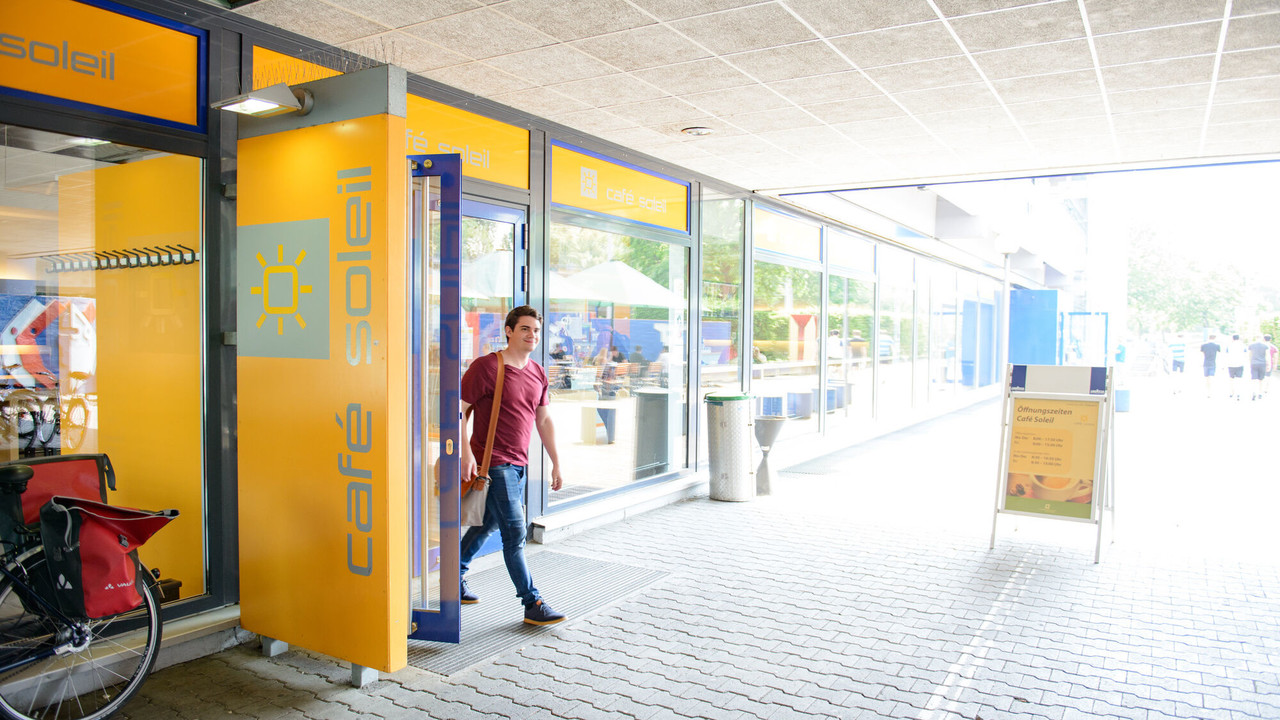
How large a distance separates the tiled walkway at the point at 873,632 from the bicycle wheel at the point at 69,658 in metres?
0.17

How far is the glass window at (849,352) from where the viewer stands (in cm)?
1166

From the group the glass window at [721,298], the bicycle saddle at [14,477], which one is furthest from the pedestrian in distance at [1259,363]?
the bicycle saddle at [14,477]

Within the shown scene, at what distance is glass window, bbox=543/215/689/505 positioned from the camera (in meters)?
6.37

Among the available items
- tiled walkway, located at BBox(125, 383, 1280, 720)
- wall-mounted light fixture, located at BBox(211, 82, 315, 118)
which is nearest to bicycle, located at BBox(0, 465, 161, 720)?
tiled walkway, located at BBox(125, 383, 1280, 720)

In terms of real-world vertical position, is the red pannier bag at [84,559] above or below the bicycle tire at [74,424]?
below

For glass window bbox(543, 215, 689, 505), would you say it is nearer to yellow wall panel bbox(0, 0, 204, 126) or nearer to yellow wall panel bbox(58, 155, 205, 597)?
yellow wall panel bbox(58, 155, 205, 597)

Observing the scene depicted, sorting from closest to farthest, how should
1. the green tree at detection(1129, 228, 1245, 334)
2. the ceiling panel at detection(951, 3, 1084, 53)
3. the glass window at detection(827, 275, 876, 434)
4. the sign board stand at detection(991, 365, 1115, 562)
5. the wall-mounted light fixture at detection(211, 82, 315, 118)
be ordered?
1. the wall-mounted light fixture at detection(211, 82, 315, 118)
2. the ceiling panel at detection(951, 3, 1084, 53)
3. the sign board stand at detection(991, 365, 1115, 562)
4. the glass window at detection(827, 275, 876, 434)
5. the green tree at detection(1129, 228, 1245, 334)

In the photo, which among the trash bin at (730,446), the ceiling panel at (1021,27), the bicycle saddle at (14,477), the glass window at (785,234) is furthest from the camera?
the glass window at (785,234)

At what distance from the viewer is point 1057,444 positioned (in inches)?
240

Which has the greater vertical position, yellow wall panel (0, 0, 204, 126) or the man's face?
yellow wall panel (0, 0, 204, 126)

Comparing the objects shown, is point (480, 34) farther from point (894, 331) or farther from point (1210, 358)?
point (1210, 358)

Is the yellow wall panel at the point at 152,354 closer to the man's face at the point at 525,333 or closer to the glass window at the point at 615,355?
the man's face at the point at 525,333

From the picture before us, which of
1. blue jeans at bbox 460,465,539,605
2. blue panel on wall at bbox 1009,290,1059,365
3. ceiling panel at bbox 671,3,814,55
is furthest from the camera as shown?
blue panel on wall at bbox 1009,290,1059,365

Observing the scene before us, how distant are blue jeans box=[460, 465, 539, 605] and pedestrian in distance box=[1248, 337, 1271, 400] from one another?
22262mm
